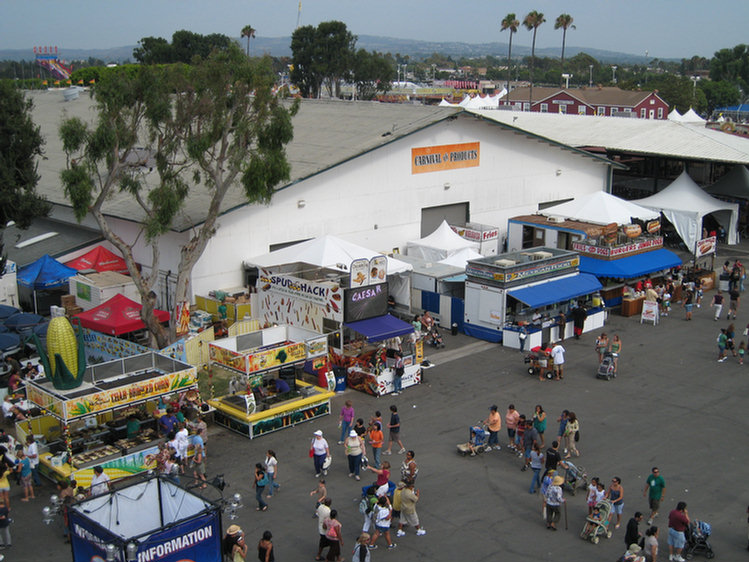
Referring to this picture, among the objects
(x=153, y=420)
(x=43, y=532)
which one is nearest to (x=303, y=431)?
(x=153, y=420)

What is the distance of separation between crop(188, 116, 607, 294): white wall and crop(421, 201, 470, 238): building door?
12.6 inches

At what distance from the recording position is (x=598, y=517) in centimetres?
1398

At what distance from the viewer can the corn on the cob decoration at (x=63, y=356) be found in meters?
16.7

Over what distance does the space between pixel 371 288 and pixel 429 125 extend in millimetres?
11464

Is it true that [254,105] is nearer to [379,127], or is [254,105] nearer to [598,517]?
[379,127]

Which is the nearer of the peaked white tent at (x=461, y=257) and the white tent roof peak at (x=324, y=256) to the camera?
the white tent roof peak at (x=324, y=256)

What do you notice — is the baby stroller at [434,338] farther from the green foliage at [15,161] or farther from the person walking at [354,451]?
the green foliage at [15,161]

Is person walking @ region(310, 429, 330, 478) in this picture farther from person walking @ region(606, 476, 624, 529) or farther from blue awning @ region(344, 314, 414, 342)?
blue awning @ region(344, 314, 414, 342)

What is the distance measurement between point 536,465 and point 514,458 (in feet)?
6.03

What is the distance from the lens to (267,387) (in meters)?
19.9

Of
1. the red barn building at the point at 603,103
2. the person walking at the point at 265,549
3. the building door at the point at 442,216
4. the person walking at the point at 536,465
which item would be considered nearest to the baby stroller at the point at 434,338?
the building door at the point at 442,216

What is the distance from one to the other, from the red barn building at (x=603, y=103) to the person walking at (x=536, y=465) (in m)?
83.6

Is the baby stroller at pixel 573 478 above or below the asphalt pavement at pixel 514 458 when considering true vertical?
above

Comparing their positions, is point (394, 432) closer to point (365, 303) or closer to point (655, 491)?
point (655, 491)
